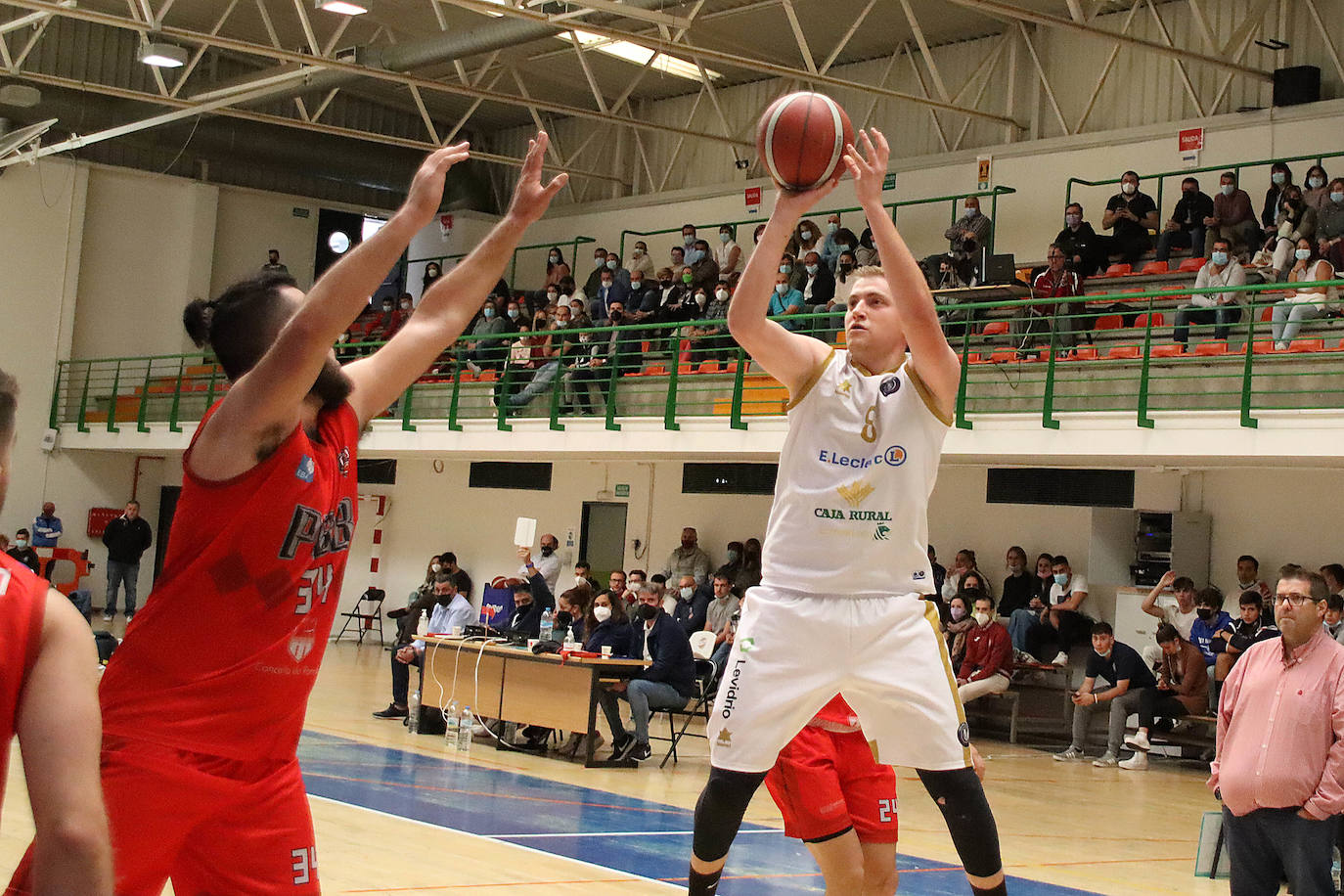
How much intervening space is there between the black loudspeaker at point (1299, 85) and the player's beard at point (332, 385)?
16.4 metres

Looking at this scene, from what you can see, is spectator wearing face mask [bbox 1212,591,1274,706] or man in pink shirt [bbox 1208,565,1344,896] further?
spectator wearing face mask [bbox 1212,591,1274,706]

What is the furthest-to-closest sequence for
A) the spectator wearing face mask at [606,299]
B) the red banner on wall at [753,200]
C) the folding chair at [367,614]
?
the folding chair at [367,614] → the red banner on wall at [753,200] → the spectator wearing face mask at [606,299]

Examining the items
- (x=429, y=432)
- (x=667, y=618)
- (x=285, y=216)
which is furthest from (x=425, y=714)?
(x=285, y=216)

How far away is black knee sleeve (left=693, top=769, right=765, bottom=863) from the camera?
4035mm

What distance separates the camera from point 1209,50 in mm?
17609

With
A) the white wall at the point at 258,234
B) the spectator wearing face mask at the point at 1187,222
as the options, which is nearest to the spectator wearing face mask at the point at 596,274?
the white wall at the point at 258,234

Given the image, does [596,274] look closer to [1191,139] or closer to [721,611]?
[721,611]

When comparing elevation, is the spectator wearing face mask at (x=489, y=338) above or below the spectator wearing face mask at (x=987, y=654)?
above

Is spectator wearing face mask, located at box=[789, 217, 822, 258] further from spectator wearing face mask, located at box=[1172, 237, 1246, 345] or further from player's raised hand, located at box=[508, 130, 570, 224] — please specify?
player's raised hand, located at box=[508, 130, 570, 224]

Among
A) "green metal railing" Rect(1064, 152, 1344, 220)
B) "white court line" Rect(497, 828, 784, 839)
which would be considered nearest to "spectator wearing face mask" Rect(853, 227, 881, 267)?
"green metal railing" Rect(1064, 152, 1344, 220)

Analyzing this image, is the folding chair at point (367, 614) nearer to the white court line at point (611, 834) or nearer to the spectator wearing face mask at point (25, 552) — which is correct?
the spectator wearing face mask at point (25, 552)

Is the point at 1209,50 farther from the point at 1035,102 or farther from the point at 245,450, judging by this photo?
the point at 245,450

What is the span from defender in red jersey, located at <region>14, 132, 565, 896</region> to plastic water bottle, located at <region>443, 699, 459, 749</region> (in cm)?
927

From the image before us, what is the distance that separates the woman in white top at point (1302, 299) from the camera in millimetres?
12695
